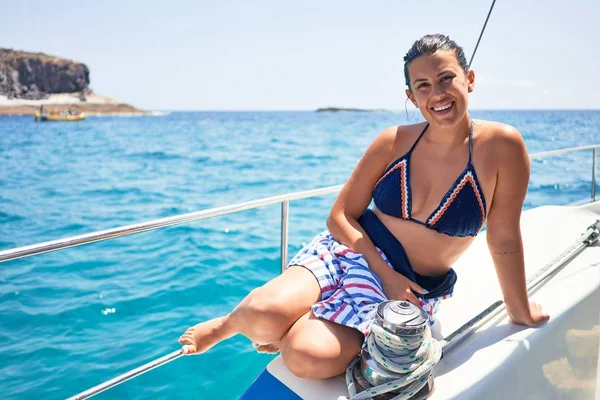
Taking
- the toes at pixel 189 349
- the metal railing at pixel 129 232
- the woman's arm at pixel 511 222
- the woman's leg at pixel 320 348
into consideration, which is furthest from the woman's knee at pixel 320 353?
the metal railing at pixel 129 232

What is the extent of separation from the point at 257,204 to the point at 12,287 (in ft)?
15.0

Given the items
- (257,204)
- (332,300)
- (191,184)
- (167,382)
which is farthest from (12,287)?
(191,184)

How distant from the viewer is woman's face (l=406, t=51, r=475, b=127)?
4.58ft

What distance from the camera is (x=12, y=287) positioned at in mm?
5266

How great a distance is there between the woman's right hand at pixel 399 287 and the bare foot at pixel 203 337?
53 cm

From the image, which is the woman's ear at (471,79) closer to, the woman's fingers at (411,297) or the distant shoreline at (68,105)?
the woman's fingers at (411,297)

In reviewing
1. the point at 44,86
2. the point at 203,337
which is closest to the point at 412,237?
the point at 203,337

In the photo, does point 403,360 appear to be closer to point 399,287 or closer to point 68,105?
point 399,287

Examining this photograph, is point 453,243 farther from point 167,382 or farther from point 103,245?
point 103,245

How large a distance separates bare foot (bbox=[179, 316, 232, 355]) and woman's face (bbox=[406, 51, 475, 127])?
Answer: 0.93m

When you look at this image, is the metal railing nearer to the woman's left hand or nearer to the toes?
the toes

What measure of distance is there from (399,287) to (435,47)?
726 mm

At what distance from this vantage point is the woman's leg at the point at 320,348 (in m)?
1.24

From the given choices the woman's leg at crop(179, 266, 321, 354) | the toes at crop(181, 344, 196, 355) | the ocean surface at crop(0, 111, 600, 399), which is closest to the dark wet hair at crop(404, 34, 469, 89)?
the ocean surface at crop(0, 111, 600, 399)
